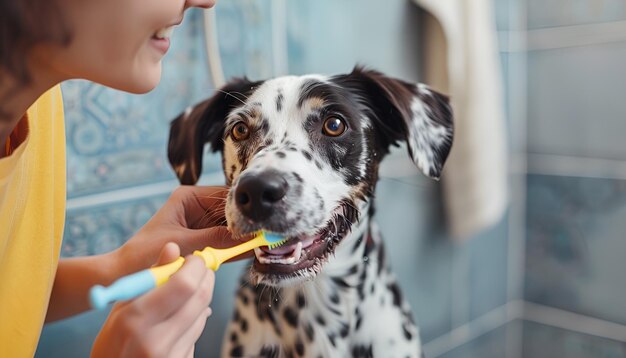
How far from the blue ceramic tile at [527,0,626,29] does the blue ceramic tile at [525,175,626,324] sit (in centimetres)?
44

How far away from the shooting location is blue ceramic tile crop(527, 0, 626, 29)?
1631 millimetres

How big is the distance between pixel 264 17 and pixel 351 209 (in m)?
0.54

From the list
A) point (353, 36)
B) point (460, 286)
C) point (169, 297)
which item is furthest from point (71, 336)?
point (460, 286)

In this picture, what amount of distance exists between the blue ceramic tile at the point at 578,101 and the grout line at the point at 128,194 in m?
1.08

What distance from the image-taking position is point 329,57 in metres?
1.36

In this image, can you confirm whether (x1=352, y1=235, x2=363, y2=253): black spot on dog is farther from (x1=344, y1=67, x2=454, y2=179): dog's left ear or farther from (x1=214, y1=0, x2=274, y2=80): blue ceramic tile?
(x1=214, y1=0, x2=274, y2=80): blue ceramic tile

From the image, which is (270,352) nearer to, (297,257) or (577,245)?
(297,257)

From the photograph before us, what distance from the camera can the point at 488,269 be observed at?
1.87m

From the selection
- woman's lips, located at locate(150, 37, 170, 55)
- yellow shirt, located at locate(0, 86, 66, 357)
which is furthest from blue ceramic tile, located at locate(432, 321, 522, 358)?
woman's lips, located at locate(150, 37, 170, 55)

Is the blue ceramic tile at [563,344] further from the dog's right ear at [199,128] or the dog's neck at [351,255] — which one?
Result: the dog's right ear at [199,128]

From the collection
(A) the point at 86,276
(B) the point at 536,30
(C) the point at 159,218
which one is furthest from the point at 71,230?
(B) the point at 536,30

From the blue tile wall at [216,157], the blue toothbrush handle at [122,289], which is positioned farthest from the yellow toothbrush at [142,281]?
the blue tile wall at [216,157]

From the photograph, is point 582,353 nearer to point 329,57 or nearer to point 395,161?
point 395,161

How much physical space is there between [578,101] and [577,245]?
0.41 meters
